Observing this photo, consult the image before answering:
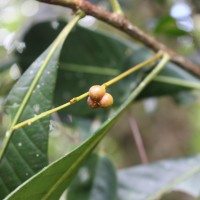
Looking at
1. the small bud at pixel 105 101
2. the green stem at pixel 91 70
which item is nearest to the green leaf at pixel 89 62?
the green stem at pixel 91 70

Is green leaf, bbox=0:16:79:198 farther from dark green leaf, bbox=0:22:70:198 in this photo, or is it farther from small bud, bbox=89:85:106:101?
small bud, bbox=89:85:106:101

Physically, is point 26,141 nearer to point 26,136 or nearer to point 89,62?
point 26,136

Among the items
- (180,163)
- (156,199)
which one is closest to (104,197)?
(156,199)

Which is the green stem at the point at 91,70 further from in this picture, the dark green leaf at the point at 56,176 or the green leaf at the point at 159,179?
the dark green leaf at the point at 56,176

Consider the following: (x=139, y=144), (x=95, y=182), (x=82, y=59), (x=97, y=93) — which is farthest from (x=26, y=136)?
(x=139, y=144)

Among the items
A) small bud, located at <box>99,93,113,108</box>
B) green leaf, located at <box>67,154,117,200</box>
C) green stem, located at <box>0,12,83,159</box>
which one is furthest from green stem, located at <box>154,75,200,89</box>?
small bud, located at <box>99,93,113,108</box>

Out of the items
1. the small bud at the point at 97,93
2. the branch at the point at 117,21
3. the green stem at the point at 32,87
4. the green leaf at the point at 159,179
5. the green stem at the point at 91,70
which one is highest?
the green stem at the point at 91,70
